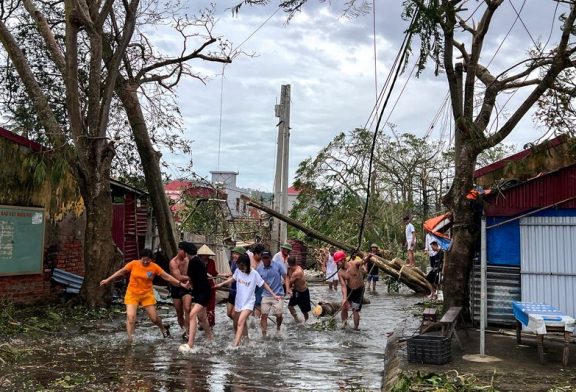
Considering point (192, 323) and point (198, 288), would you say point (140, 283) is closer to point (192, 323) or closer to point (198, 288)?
point (198, 288)

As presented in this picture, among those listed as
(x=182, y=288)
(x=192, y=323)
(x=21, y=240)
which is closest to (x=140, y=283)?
(x=182, y=288)

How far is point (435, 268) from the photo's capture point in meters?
19.3

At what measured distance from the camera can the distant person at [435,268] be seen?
17.5m

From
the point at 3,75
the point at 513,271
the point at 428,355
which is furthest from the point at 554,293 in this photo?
the point at 3,75

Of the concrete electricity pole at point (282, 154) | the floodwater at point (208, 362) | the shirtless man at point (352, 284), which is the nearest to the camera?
the floodwater at point (208, 362)

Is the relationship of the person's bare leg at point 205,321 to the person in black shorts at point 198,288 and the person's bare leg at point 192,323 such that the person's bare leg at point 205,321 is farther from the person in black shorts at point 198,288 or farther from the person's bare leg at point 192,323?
the person's bare leg at point 192,323

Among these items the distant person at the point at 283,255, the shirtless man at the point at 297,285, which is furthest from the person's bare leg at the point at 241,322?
the shirtless man at the point at 297,285

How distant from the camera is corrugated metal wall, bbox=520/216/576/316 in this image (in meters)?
10.4

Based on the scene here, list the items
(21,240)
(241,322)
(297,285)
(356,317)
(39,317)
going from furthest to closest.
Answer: (21,240)
(297,285)
(39,317)
(356,317)
(241,322)

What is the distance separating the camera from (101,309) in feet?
47.3

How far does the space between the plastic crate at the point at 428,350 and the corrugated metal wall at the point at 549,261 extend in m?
3.02

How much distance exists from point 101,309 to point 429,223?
8.91 metres

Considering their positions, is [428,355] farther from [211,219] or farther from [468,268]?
[211,219]

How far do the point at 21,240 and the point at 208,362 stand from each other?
6682 millimetres
